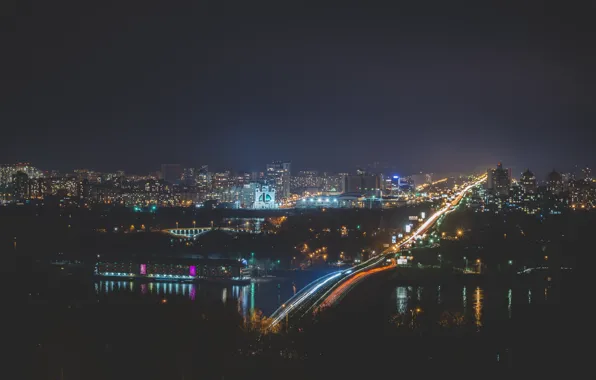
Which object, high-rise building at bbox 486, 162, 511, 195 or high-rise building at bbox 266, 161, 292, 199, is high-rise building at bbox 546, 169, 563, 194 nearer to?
high-rise building at bbox 486, 162, 511, 195

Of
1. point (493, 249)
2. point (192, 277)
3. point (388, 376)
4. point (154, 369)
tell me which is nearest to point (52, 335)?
point (154, 369)

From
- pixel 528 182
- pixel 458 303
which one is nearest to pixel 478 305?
pixel 458 303

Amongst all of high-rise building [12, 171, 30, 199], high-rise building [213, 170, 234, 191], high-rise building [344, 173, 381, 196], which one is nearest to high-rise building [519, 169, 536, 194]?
high-rise building [344, 173, 381, 196]

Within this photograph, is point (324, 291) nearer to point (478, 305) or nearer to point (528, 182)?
point (478, 305)

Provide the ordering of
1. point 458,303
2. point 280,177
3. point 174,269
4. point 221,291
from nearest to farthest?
1. point 458,303
2. point 221,291
3. point 174,269
4. point 280,177

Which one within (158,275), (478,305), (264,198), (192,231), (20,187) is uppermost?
(20,187)

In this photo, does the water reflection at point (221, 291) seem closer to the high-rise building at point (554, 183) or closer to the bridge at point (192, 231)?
the bridge at point (192, 231)

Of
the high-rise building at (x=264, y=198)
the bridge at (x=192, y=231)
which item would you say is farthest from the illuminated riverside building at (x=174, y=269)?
the high-rise building at (x=264, y=198)
